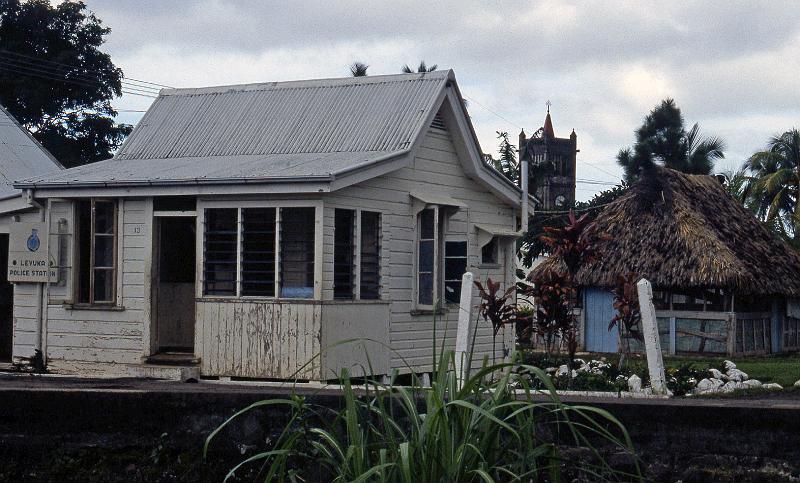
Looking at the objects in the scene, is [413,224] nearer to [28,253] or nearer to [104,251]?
[104,251]

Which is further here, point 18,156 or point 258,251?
point 18,156

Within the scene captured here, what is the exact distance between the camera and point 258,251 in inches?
603

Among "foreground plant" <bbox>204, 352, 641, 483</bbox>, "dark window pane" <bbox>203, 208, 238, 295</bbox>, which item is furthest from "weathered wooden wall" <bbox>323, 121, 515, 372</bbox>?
"foreground plant" <bbox>204, 352, 641, 483</bbox>

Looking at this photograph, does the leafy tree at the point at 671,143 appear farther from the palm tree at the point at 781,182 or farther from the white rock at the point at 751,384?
the white rock at the point at 751,384

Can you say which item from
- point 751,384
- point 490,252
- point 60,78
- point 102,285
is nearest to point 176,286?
point 102,285

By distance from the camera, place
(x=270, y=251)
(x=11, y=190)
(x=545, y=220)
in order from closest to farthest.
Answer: (x=270, y=251) < (x=11, y=190) < (x=545, y=220)

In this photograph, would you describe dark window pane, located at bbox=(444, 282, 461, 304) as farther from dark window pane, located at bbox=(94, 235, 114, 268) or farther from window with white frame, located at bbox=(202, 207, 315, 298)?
dark window pane, located at bbox=(94, 235, 114, 268)

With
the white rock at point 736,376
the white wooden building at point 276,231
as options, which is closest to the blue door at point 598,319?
the white wooden building at point 276,231

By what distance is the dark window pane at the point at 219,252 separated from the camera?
15.6 meters

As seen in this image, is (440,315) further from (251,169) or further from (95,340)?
(95,340)

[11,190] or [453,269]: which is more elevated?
[11,190]

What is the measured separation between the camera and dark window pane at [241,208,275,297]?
50.1ft

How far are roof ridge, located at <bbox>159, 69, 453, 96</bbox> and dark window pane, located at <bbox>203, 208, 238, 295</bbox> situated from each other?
3.62 meters

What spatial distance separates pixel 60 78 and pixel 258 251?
89.7 ft
